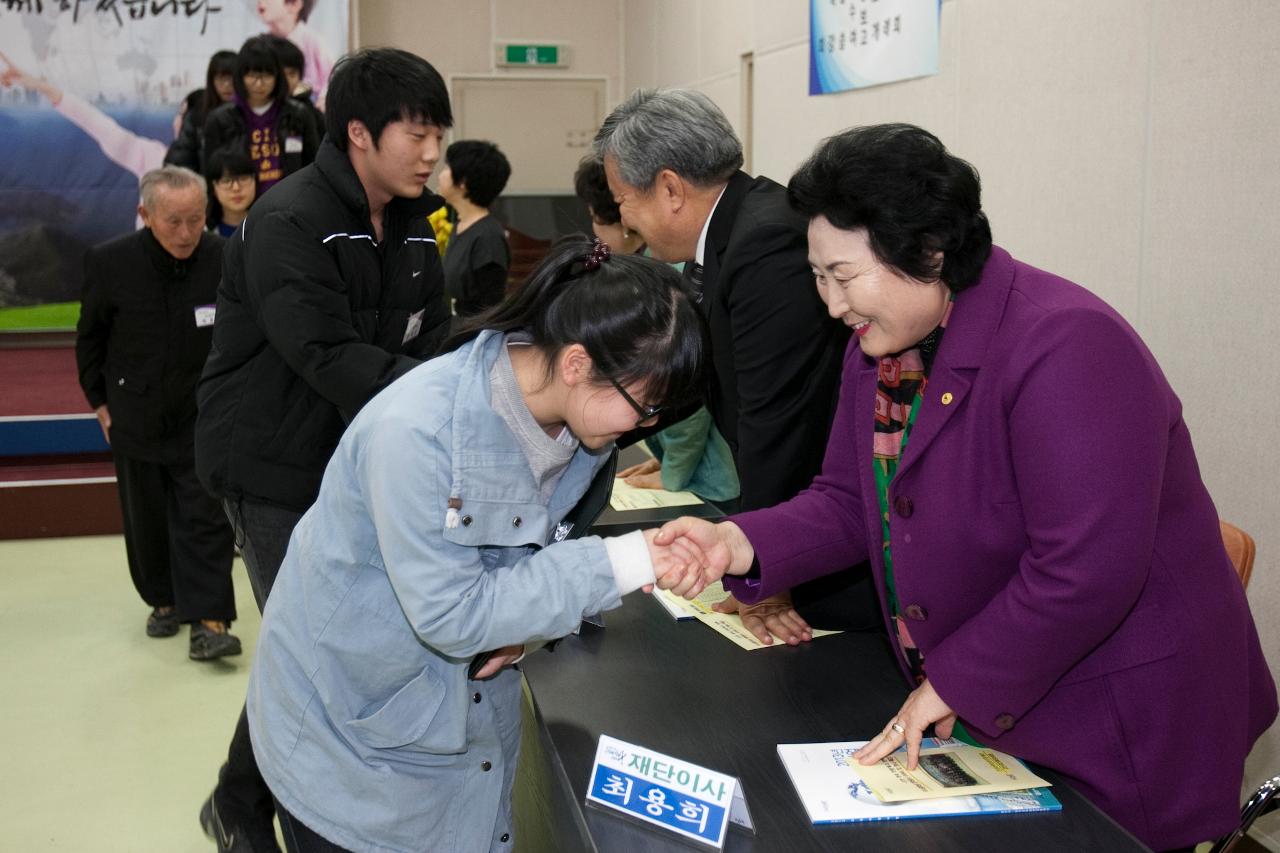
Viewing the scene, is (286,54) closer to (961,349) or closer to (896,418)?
(896,418)

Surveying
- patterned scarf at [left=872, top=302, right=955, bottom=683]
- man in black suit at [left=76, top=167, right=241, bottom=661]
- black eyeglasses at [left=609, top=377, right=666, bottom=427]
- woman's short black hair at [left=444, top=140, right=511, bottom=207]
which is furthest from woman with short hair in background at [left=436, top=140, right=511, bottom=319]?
black eyeglasses at [left=609, top=377, right=666, bottom=427]

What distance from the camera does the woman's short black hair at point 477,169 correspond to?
479cm

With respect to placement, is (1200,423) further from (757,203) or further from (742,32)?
(742,32)

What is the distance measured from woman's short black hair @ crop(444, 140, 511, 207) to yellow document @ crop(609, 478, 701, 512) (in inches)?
95.6

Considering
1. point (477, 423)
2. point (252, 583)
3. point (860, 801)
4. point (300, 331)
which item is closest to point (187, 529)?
point (252, 583)

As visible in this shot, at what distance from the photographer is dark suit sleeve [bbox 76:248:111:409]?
3879 mm

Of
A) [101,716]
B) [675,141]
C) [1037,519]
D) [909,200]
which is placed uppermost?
[675,141]

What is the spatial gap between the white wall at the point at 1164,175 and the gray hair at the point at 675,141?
1.03 m

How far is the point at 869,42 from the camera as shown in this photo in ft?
13.5

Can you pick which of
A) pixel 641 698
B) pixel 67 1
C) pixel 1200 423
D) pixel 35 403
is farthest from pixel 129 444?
pixel 67 1

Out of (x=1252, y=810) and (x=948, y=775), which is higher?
(x=948, y=775)

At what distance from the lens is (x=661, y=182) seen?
2.19 meters

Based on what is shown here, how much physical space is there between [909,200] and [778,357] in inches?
26.2

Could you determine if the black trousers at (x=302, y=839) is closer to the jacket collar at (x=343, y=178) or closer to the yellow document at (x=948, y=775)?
the yellow document at (x=948, y=775)
